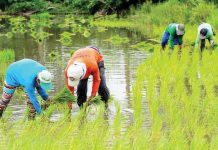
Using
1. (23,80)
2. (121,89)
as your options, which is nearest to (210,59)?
(121,89)

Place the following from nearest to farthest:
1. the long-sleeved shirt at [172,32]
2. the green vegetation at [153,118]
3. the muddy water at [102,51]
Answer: the green vegetation at [153,118] → the muddy water at [102,51] → the long-sleeved shirt at [172,32]

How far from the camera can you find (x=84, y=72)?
6.58 meters

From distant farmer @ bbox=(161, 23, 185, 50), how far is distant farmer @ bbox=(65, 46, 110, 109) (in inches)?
171

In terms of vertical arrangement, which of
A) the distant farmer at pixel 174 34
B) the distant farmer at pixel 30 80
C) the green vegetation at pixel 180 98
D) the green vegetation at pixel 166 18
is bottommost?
the green vegetation at pixel 166 18

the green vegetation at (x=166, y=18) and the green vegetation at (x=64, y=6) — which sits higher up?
the green vegetation at (x=166, y=18)

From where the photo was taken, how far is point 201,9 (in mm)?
19812

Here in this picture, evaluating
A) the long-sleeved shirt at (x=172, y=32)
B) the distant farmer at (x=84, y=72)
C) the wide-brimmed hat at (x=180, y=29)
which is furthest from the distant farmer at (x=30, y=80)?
the long-sleeved shirt at (x=172, y=32)

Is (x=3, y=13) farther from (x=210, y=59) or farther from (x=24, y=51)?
(x=210, y=59)

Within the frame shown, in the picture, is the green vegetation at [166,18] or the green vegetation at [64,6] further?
the green vegetation at [64,6]

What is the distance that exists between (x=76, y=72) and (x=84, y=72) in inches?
7.1

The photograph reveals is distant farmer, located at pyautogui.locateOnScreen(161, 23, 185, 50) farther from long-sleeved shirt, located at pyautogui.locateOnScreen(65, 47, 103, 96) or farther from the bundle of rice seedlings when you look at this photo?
the bundle of rice seedlings

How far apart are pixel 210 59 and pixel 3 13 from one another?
79.2 ft

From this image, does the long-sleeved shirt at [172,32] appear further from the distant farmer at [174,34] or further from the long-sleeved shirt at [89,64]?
the long-sleeved shirt at [89,64]

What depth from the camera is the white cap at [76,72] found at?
6.41 metres
